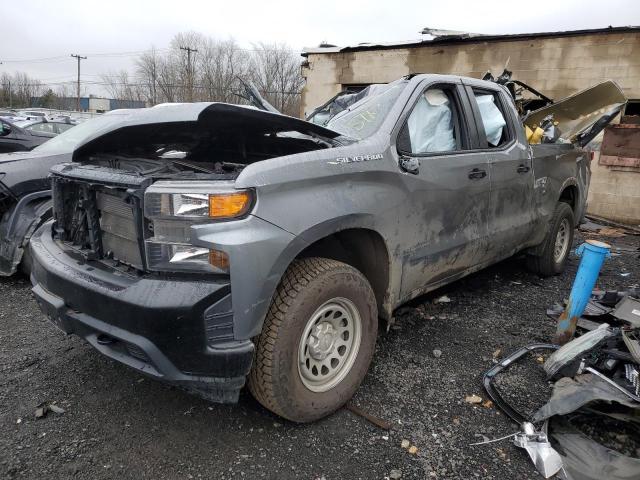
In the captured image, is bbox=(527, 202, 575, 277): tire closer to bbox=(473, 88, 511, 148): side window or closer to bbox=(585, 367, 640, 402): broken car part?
bbox=(473, 88, 511, 148): side window

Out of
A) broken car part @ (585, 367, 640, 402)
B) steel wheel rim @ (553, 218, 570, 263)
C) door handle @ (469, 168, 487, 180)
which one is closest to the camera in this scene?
broken car part @ (585, 367, 640, 402)

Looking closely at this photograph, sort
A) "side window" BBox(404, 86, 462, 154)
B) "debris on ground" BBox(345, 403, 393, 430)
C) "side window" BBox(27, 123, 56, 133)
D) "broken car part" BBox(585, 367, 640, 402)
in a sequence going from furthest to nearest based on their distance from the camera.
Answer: "side window" BBox(27, 123, 56, 133), "side window" BBox(404, 86, 462, 154), "debris on ground" BBox(345, 403, 393, 430), "broken car part" BBox(585, 367, 640, 402)

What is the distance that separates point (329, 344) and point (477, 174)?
177cm

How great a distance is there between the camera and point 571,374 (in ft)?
9.23

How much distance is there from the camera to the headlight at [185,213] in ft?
6.45

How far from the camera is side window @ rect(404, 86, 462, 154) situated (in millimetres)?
3104

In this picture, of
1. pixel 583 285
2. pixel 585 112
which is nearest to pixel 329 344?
pixel 583 285

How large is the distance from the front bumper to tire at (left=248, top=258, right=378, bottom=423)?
166 mm

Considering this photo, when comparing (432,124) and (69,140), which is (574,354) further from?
(69,140)

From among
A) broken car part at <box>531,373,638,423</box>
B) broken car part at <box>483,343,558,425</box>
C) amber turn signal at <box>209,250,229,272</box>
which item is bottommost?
broken car part at <box>483,343,558,425</box>

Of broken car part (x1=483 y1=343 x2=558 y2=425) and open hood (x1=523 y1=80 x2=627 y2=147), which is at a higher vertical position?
open hood (x1=523 y1=80 x2=627 y2=147)

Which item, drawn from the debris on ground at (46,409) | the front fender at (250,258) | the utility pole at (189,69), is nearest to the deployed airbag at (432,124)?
the front fender at (250,258)

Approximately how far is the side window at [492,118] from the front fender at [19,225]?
13.1 ft

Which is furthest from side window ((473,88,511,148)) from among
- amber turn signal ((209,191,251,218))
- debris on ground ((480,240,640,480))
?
amber turn signal ((209,191,251,218))
